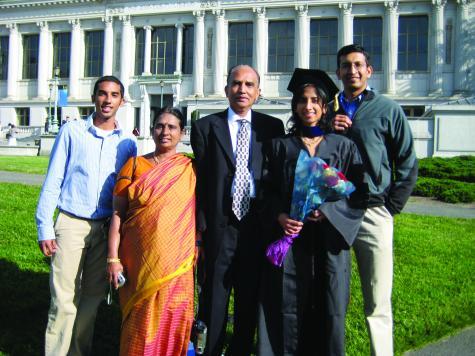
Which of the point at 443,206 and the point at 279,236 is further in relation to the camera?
the point at 443,206

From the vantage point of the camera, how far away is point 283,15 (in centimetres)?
Answer: 4050

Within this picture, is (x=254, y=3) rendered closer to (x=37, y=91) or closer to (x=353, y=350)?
(x=37, y=91)

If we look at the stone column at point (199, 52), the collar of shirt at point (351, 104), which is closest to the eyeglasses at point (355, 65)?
the collar of shirt at point (351, 104)

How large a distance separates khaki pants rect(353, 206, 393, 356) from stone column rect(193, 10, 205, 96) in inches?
1509

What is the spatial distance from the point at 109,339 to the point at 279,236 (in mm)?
2398

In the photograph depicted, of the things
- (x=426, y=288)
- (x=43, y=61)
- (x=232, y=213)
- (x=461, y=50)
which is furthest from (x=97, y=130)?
(x=43, y=61)

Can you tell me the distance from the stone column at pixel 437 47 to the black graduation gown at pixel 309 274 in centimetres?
3732

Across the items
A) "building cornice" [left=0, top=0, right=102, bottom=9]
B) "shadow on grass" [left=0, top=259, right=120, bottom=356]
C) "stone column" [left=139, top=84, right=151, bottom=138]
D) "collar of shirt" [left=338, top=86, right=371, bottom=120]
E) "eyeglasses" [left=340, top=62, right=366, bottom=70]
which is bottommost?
"shadow on grass" [left=0, top=259, right=120, bottom=356]

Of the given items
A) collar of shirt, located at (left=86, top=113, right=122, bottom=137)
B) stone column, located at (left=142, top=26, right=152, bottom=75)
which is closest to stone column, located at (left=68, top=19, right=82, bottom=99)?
stone column, located at (left=142, top=26, right=152, bottom=75)

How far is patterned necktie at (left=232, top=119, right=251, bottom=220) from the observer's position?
3.83m

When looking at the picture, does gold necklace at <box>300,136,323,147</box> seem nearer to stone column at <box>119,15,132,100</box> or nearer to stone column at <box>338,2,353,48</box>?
stone column at <box>338,2,353,48</box>

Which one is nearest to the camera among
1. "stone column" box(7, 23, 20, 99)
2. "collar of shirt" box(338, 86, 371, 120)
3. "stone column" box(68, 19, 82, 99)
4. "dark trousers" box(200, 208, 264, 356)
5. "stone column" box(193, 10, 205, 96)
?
"dark trousers" box(200, 208, 264, 356)

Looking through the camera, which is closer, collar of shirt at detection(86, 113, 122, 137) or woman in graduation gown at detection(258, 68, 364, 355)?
woman in graduation gown at detection(258, 68, 364, 355)

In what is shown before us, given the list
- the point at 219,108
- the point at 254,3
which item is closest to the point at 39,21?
the point at 254,3
